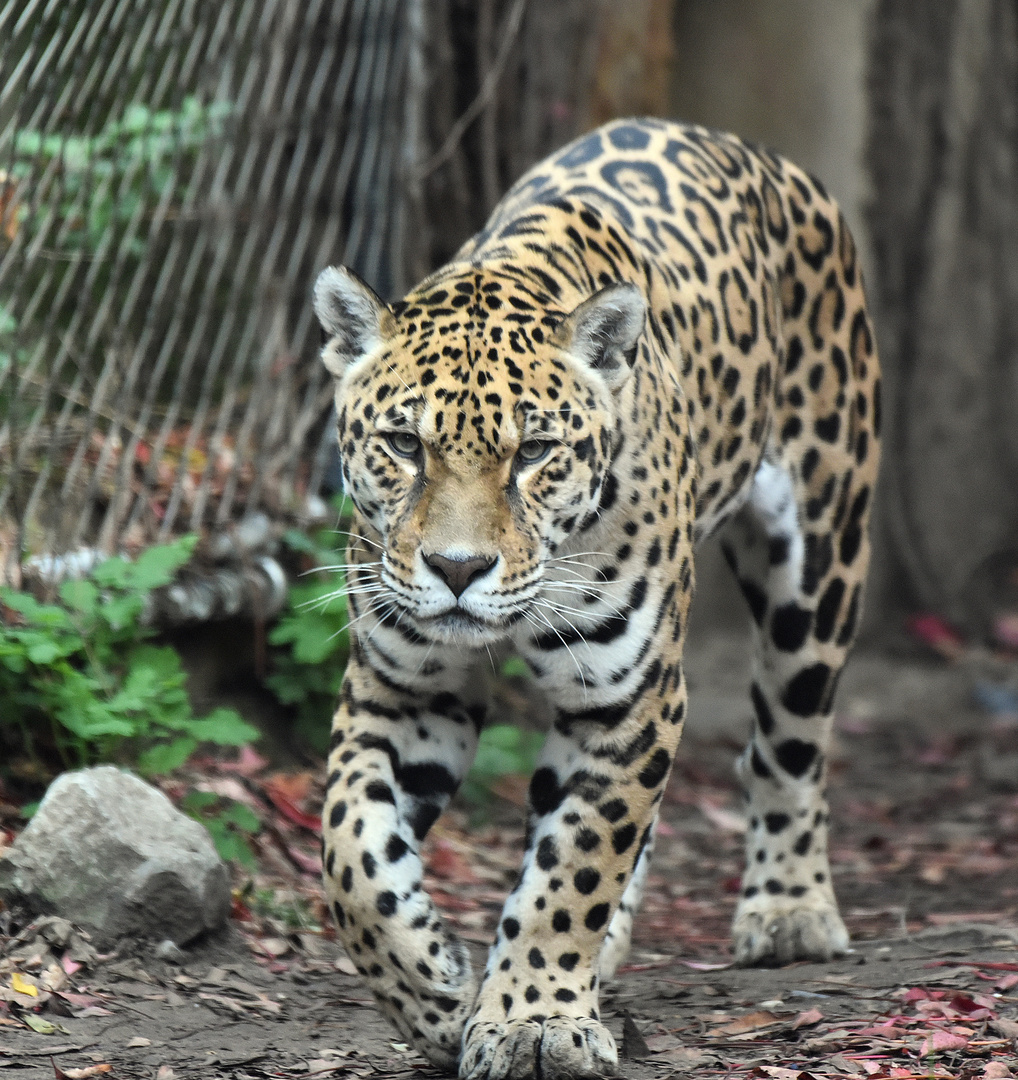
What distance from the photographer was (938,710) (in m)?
9.89

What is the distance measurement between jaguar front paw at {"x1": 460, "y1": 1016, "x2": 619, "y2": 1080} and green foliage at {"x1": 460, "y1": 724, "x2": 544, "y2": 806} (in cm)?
248

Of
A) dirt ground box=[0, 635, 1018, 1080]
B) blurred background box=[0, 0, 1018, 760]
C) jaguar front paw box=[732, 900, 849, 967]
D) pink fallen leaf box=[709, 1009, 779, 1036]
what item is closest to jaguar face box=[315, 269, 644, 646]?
dirt ground box=[0, 635, 1018, 1080]

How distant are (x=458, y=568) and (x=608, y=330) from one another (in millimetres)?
809

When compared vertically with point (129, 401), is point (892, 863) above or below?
below

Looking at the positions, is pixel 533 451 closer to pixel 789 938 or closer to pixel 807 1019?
pixel 807 1019

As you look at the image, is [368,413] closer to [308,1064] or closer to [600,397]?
[600,397]

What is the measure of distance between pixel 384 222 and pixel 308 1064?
15.0 feet

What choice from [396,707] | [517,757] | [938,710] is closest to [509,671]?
[517,757]

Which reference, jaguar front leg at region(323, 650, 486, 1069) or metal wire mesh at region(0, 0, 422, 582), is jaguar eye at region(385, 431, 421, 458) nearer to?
jaguar front leg at region(323, 650, 486, 1069)

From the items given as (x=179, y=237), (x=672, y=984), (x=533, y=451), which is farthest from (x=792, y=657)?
(x=179, y=237)

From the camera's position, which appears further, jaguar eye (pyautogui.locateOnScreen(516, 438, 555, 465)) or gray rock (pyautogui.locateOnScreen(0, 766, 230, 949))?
gray rock (pyautogui.locateOnScreen(0, 766, 230, 949))

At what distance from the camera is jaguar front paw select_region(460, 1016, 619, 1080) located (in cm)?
398

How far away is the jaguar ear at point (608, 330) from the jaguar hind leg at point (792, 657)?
5.65 feet

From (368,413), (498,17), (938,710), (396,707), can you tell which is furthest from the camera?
(938,710)
